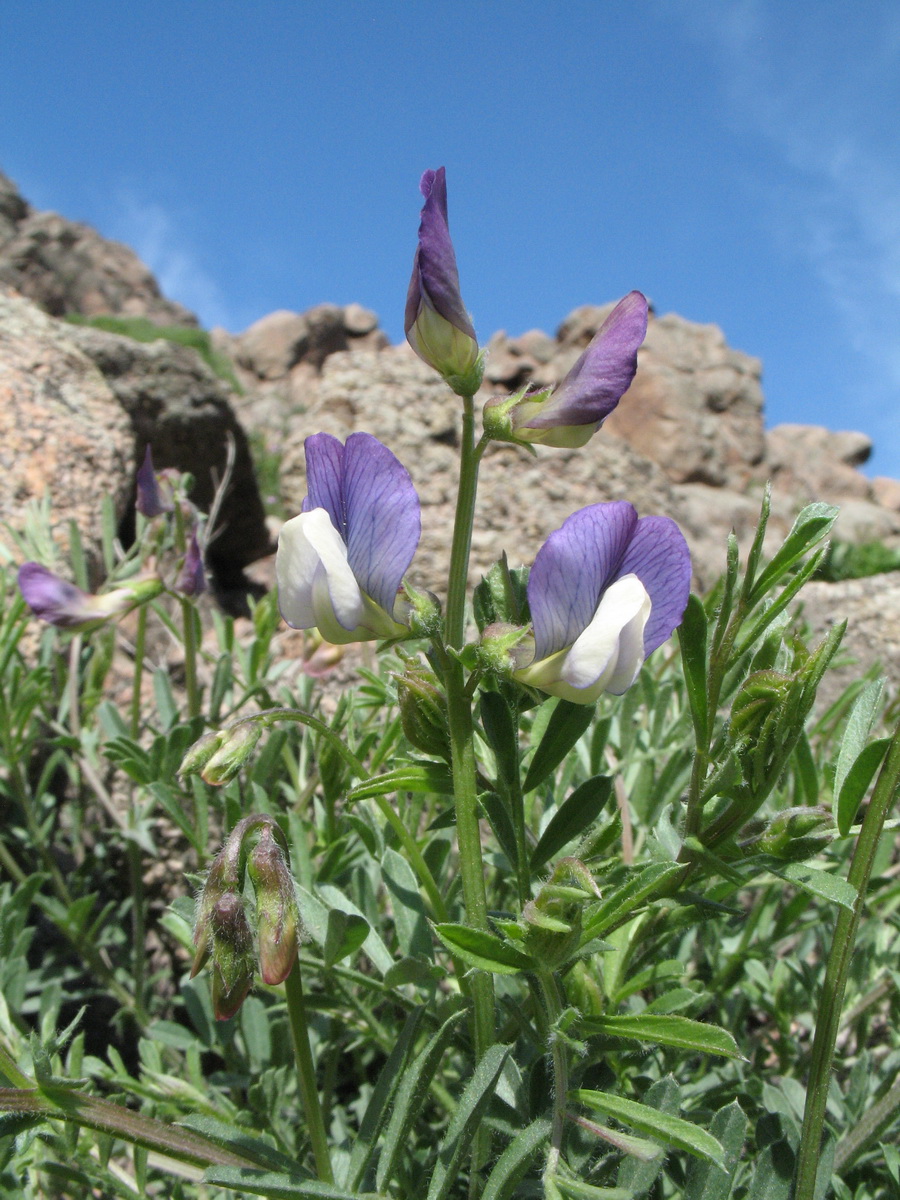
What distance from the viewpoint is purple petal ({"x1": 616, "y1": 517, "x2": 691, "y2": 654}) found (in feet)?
2.30

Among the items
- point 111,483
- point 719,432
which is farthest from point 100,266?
point 111,483

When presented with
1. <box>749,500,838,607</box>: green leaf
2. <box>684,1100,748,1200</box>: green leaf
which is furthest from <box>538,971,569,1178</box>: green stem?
<box>749,500,838,607</box>: green leaf

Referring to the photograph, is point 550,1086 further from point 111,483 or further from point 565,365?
point 565,365

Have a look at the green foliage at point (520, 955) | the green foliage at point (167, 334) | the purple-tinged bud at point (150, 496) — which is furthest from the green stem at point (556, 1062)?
the green foliage at point (167, 334)

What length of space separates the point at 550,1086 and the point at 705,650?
402 mm

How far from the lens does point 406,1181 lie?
2.97 ft

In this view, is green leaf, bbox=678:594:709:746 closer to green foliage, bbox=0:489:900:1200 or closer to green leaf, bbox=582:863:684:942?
green foliage, bbox=0:489:900:1200

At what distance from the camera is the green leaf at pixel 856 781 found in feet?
2.41

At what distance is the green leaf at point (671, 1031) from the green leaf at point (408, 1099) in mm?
108

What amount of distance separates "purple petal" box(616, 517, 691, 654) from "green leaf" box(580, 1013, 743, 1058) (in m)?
0.26

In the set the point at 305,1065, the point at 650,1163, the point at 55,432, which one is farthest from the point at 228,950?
the point at 55,432

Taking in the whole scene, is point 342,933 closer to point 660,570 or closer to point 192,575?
point 660,570

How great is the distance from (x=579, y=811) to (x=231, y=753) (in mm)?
297

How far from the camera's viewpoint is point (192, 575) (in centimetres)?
150
